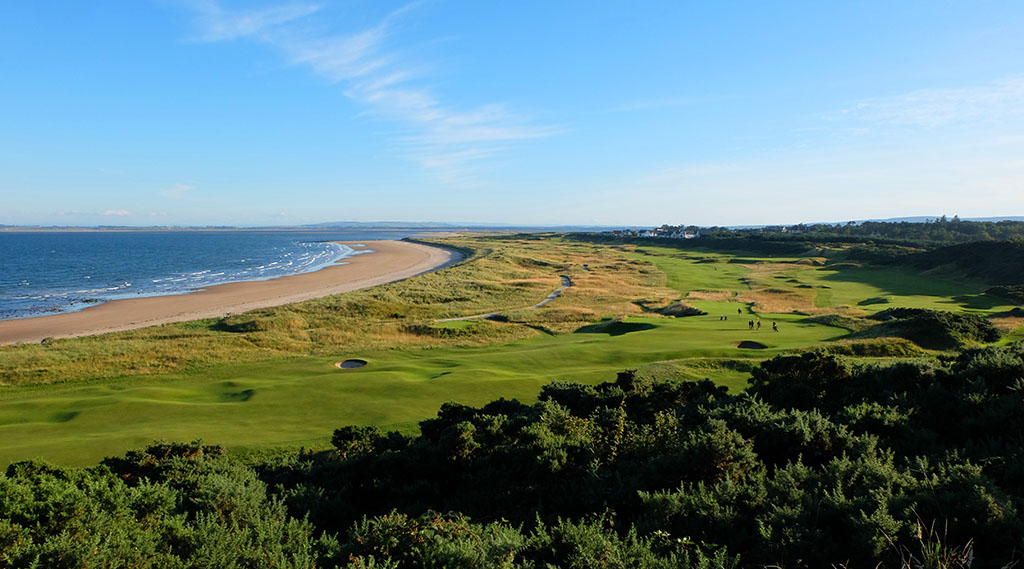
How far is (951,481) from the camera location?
7102mm

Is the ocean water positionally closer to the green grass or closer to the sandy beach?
the sandy beach

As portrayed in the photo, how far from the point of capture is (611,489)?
28.7ft

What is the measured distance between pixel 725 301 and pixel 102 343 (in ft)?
168

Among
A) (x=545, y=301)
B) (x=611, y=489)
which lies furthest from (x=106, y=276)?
(x=611, y=489)

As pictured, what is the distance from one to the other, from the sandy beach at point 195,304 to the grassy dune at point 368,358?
8.90m

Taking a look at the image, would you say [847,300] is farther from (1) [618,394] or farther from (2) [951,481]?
(2) [951,481]

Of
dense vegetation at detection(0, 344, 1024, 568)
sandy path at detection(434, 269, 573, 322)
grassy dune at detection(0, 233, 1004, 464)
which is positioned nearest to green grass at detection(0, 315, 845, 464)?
grassy dune at detection(0, 233, 1004, 464)

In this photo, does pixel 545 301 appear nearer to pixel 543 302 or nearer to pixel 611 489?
pixel 543 302

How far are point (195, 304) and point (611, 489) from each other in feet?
196

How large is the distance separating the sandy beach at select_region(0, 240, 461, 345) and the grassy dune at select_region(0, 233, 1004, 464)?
890 cm

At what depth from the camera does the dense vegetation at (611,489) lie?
5.92 m

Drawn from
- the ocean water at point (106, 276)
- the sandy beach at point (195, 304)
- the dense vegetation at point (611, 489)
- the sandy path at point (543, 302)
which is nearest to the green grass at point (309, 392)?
the dense vegetation at point (611, 489)

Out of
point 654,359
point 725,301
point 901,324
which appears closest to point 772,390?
point 654,359

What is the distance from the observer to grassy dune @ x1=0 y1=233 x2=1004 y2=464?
16.8 metres
